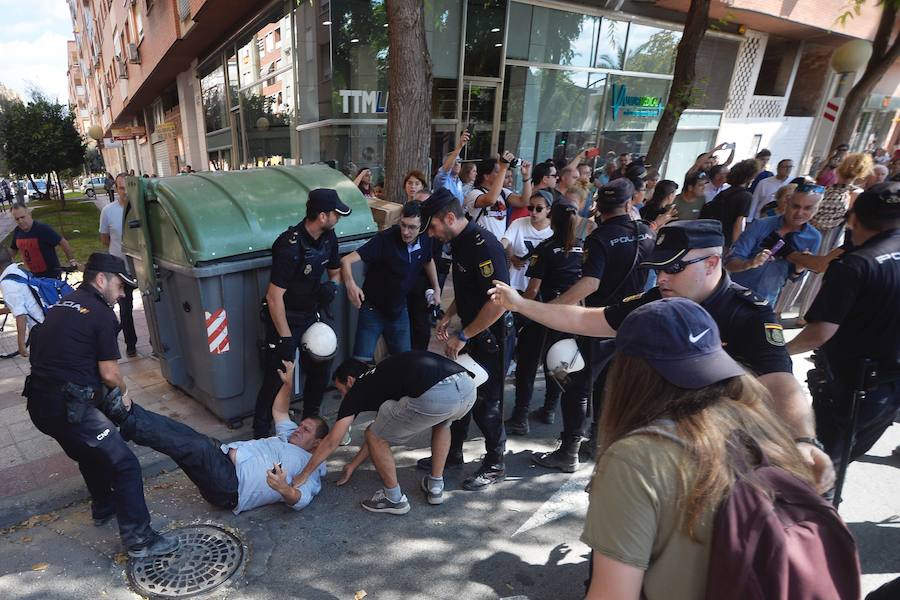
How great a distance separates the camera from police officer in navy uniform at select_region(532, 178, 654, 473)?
3145 millimetres

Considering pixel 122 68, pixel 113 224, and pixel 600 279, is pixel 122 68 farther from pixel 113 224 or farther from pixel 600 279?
pixel 600 279

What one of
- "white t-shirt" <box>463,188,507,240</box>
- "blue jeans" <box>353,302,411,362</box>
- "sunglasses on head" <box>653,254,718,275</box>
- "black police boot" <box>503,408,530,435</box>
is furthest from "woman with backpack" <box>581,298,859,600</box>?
"white t-shirt" <box>463,188,507,240</box>

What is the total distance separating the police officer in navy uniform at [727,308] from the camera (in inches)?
72.3

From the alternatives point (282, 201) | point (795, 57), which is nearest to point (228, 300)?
point (282, 201)

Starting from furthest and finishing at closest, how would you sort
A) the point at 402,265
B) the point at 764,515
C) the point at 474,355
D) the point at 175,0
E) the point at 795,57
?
1. the point at 795,57
2. the point at 175,0
3. the point at 402,265
4. the point at 474,355
5. the point at 764,515

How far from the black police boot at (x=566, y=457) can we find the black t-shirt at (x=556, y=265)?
1.08 meters

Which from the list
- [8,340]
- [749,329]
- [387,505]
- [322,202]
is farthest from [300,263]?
[8,340]

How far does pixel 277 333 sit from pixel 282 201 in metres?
1.12

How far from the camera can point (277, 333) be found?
135 inches

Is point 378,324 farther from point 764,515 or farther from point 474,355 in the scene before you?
point 764,515

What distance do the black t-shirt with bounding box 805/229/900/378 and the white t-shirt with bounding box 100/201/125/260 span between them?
6.20m

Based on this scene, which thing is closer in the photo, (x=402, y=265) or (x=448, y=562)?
(x=448, y=562)

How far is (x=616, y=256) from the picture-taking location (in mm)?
3186

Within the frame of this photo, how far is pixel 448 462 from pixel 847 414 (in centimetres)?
232
